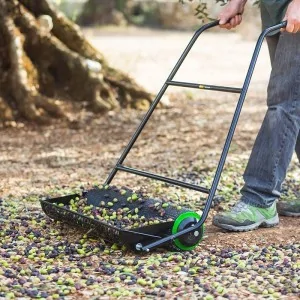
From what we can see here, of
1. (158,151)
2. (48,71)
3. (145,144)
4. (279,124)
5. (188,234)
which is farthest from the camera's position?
(48,71)

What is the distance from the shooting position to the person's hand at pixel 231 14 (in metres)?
4.04

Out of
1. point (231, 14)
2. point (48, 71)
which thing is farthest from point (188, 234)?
point (48, 71)

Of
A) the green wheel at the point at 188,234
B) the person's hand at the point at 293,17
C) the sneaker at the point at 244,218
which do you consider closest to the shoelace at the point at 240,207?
the sneaker at the point at 244,218

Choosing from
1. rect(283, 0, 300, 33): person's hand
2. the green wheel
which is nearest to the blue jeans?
rect(283, 0, 300, 33): person's hand

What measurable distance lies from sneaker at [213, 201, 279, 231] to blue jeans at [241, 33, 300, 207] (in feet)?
0.15

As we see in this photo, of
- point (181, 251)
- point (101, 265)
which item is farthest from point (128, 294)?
point (181, 251)

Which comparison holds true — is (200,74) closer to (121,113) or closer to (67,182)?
(121,113)

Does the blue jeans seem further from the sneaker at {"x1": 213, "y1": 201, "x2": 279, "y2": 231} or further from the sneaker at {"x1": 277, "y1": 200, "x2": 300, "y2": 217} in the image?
the sneaker at {"x1": 277, "y1": 200, "x2": 300, "y2": 217}

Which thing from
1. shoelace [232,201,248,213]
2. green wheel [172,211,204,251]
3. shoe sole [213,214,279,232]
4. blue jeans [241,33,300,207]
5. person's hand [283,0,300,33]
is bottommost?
green wheel [172,211,204,251]

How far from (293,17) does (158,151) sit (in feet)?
9.43

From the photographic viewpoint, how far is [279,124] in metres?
3.88

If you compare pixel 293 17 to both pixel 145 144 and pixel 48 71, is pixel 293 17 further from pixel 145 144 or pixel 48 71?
pixel 48 71

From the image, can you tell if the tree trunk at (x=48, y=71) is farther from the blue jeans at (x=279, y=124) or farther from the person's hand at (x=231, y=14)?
the blue jeans at (x=279, y=124)

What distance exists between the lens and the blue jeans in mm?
3863
